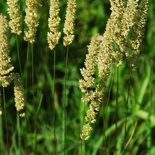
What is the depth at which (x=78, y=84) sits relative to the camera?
11.1 feet

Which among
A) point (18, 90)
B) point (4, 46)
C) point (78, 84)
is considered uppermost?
point (4, 46)

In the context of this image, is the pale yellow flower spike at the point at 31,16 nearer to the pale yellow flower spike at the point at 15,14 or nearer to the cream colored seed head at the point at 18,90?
the pale yellow flower spike at the point at 15,14

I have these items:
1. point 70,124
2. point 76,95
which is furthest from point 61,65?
point 70,124

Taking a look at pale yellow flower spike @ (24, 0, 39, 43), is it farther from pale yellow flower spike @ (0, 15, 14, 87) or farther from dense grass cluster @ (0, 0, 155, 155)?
pale yellow flower spike @ (0, 15, 14, 87)

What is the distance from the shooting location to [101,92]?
191 cm

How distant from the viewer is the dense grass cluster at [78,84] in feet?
6.06

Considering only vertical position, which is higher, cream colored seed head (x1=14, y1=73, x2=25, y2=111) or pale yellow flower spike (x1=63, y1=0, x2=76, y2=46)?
pale yellow flower spike (x1=63, y1=0, x2=76, y2=46)

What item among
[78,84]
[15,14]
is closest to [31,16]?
[15,14]

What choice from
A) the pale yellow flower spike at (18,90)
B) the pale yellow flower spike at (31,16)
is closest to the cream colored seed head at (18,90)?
the pale yellow flower spike at (18,90)

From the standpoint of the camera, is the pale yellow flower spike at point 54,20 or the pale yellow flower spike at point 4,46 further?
the pale yellow flower spike at point 54,20

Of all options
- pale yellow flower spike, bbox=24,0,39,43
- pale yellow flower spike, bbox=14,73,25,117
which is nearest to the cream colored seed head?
pale yellow flower spike, bbox=14,73,25,117

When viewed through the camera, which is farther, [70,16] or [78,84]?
[78,84]

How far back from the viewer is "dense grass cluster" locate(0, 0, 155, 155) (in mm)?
1848

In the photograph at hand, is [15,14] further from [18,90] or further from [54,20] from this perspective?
[18,90]
